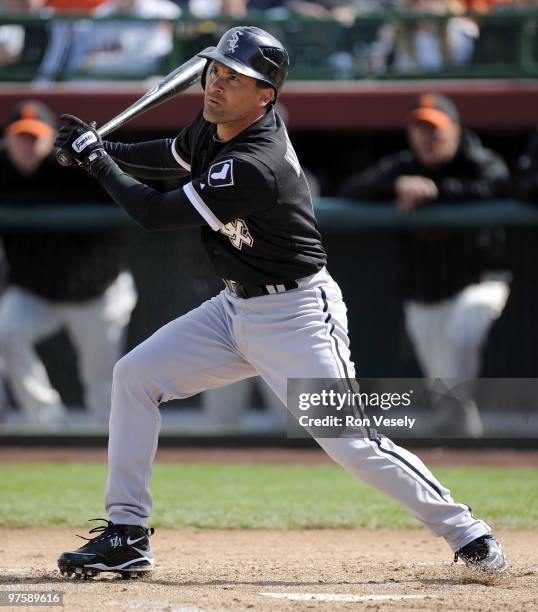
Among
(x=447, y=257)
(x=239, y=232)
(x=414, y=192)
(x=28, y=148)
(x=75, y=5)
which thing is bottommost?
(x=239, y=232)

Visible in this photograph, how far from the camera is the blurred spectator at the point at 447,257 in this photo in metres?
7.00

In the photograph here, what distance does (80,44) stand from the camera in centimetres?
856

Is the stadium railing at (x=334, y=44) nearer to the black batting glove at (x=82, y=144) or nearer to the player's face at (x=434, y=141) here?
the player's face at (x=434, y=141)

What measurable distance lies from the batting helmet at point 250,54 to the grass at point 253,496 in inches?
87.6

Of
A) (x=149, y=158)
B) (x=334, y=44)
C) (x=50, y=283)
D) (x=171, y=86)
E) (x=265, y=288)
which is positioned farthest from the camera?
(x=334, y=44)

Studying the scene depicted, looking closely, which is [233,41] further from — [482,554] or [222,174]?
[482,554]

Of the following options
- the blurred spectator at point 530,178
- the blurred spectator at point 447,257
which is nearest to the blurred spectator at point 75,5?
the blurred spectator at point 447,257

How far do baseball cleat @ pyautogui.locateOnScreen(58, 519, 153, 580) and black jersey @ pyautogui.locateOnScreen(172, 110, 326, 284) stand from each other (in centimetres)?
94

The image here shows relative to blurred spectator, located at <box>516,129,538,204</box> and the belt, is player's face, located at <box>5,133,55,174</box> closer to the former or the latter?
blurred spectator, located at <box>516,129,538,204</box>

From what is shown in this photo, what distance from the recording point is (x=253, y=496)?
600cm

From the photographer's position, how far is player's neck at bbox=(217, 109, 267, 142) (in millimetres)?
4078

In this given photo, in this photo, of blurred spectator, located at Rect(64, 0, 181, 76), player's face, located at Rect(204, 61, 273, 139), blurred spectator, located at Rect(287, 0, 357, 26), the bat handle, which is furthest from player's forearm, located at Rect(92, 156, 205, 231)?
blurred spectator, located at Rect(287, 0, 357, 26)

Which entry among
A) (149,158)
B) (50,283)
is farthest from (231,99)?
(50,283)

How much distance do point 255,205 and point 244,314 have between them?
1.36 feet
